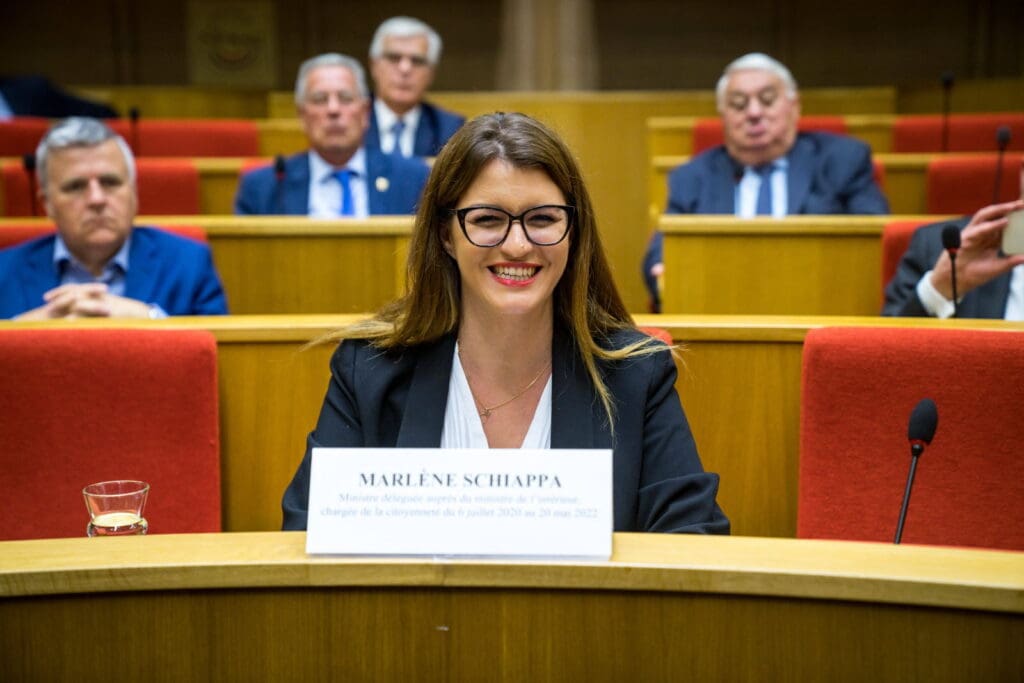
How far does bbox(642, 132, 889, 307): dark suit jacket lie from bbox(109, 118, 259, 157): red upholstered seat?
5.24 feet

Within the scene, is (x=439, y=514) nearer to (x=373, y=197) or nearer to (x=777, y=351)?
(x=777, y=351)

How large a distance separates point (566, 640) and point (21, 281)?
161cm

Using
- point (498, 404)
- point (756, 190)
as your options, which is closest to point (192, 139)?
point (756, 190)

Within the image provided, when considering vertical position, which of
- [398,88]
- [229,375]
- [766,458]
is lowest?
[766,458]

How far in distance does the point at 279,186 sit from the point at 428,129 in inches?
31.9

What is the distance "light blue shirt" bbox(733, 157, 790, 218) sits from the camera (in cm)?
327

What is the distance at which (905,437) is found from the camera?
4.69 feet

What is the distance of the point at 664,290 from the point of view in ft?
7.27

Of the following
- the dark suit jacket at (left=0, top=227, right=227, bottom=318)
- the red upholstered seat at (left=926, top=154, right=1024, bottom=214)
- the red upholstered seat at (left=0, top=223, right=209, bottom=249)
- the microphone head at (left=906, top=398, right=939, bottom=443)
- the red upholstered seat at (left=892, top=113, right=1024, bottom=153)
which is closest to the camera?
the microphone head at (left=906, top=398, right=939, bottom=443)

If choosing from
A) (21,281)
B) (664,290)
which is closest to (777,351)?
(664,290)

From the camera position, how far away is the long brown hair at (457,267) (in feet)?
4.30

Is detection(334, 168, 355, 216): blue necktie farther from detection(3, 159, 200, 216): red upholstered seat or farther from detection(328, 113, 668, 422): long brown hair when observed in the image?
detection(328, 113, 668, 422): long brown hair

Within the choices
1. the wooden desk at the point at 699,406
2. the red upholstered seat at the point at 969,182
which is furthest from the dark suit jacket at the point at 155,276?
the red upholstered seat at the point at 969,182

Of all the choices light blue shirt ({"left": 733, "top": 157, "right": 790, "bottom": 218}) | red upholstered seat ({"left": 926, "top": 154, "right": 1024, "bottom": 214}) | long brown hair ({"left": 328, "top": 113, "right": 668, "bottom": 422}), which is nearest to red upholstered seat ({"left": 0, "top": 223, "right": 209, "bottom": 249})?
long brown hair ({"left": 328, "top": 113, "right": 668, "bottom": 422})
